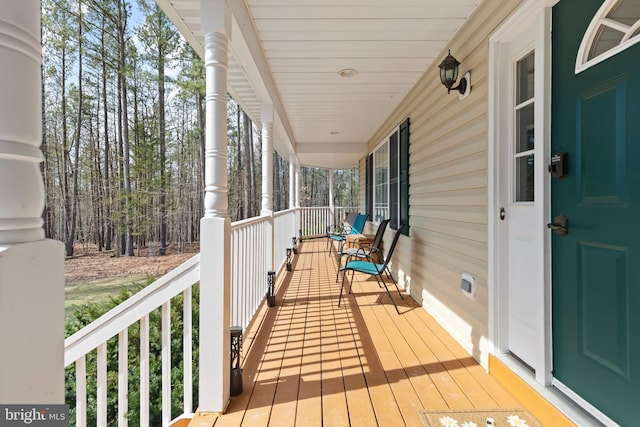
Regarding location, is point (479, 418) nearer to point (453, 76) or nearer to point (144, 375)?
point (144, 375)

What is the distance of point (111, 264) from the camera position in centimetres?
1292

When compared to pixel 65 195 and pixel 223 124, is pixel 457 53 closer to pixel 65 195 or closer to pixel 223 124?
pixel 223 124

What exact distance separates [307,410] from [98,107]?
15471 mm

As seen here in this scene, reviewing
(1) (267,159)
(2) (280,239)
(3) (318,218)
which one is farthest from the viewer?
(3) (318,218)

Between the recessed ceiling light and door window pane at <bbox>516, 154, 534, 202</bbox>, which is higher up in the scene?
the recessed ceiling light

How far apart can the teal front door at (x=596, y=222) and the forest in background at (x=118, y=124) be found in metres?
13.5

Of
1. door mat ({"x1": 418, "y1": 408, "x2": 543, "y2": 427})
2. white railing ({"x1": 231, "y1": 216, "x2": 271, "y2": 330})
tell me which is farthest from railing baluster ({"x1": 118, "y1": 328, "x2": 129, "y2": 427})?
door mat ({"x1": 418, "y1": 408, "x2": 543, "y2": 427})

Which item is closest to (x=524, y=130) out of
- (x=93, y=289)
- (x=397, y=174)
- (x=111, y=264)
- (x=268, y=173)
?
(x=397, y=174)

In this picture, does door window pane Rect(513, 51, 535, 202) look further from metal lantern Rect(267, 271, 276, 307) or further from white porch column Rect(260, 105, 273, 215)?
white porch column Rect(260, 105, 273, 215)

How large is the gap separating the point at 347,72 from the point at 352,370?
287 cm

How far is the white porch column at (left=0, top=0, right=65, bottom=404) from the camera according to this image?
2.28 ft

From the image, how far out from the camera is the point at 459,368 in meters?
2.27

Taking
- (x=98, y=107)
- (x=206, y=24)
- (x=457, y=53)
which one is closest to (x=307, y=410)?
(x=206, y=24)

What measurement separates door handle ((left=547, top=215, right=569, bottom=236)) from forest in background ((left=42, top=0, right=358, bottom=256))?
13.6 meters
